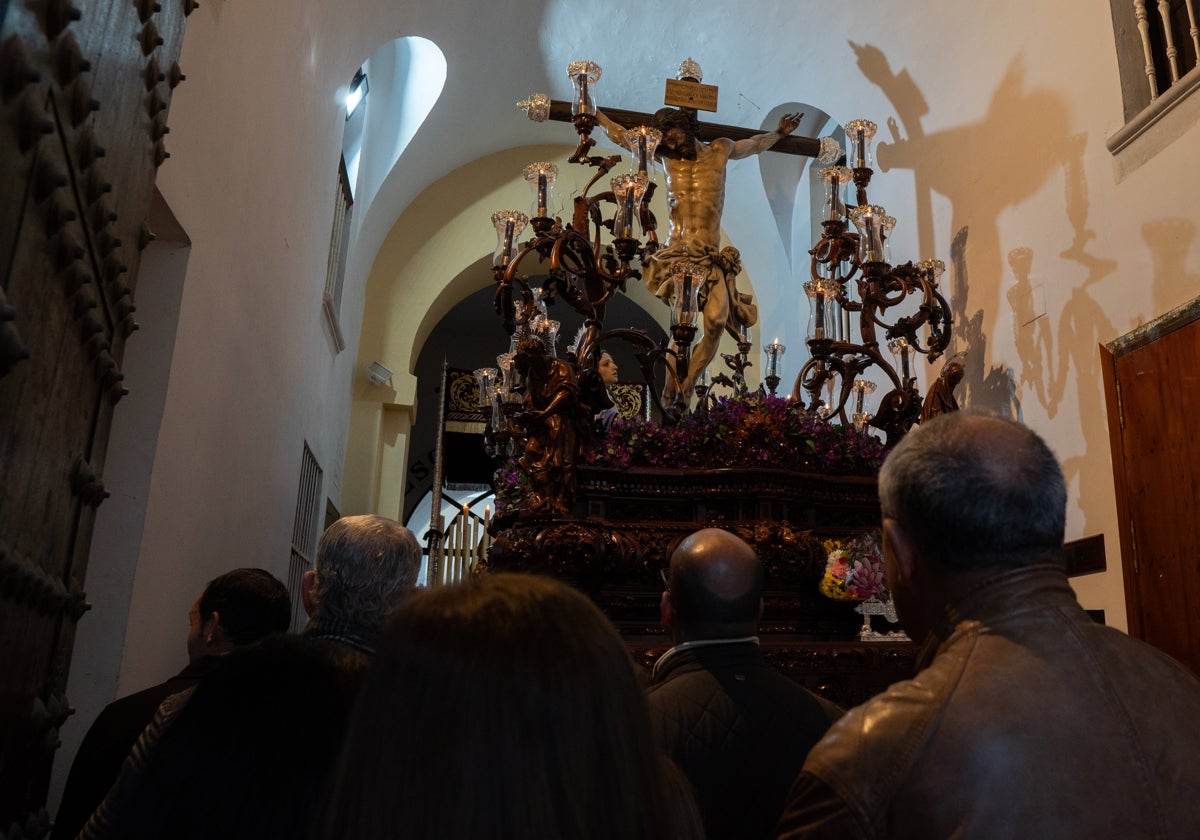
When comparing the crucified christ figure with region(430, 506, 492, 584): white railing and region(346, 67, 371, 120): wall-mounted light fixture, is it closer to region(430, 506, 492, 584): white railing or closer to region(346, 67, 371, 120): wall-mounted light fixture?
region(346, 67, 371, 120): wall-mounted light fixture

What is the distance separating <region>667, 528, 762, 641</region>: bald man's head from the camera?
2184 millimetres

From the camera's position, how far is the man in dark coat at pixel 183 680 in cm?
216

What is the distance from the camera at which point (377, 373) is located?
10.1m

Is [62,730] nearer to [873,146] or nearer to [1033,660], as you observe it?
[1033,660]

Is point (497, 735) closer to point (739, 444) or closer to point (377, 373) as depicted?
point (739, 444)

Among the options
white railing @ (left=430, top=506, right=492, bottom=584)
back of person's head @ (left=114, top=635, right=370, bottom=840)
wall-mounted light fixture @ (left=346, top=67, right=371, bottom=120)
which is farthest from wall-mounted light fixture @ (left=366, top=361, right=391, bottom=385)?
back of person's head @ (left=114, top=635, right=370, bottom=840)

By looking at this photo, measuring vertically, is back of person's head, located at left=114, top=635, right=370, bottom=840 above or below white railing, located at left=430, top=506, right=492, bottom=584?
below

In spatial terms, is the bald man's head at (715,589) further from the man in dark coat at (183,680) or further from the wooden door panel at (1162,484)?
the wooden door panel at (1162,484)

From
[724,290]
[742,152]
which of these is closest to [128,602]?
[724,290]

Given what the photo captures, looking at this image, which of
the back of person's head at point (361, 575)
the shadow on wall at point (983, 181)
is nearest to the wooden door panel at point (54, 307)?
the back of person's head at point (361, 575)

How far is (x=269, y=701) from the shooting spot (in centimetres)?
145

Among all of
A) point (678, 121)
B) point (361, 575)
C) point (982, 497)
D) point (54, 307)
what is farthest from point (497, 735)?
point (678, 121)

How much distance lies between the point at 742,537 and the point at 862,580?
63 centimetres

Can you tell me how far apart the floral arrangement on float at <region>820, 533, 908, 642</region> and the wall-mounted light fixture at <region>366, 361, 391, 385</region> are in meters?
6.33
